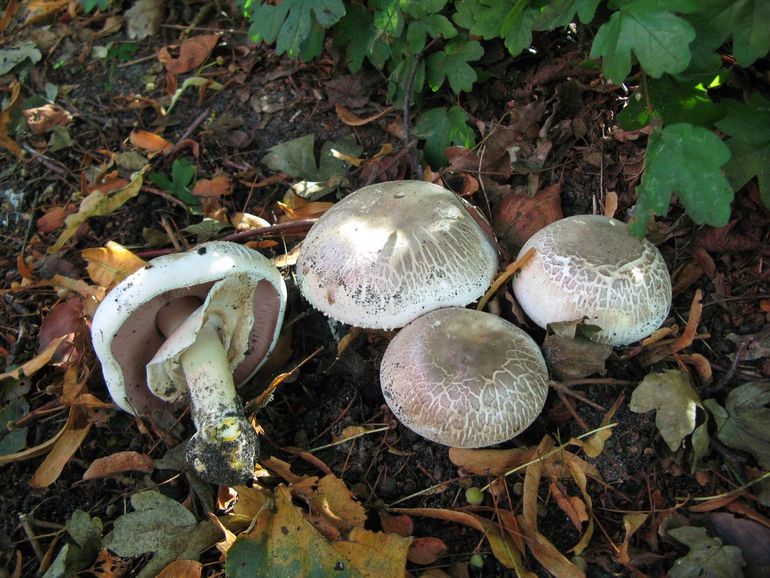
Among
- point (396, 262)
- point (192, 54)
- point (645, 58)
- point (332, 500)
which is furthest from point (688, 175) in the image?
point (192, 54)

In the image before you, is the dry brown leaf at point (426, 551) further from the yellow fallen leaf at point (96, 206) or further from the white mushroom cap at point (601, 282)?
the yellow fallen leaf at point (96, 206)

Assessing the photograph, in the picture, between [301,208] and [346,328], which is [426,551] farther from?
[301,208]

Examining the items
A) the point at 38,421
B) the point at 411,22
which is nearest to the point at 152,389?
the point at 38,421

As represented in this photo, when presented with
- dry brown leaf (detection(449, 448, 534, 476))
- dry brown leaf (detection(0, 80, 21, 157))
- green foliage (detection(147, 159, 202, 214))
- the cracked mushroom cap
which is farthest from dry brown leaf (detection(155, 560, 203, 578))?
dry brown leaf (detection(0, 80, 21, 157))

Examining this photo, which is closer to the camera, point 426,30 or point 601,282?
point 601,282

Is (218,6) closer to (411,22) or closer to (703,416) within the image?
(411,22)

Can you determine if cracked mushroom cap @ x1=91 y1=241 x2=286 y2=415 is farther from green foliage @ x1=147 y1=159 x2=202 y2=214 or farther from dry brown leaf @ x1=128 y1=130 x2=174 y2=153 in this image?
dry brown leaf @ x1=128 y1=130 x2=174 y2=153

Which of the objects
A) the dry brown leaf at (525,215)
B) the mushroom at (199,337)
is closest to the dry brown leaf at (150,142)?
the mushroom at (199,337)
